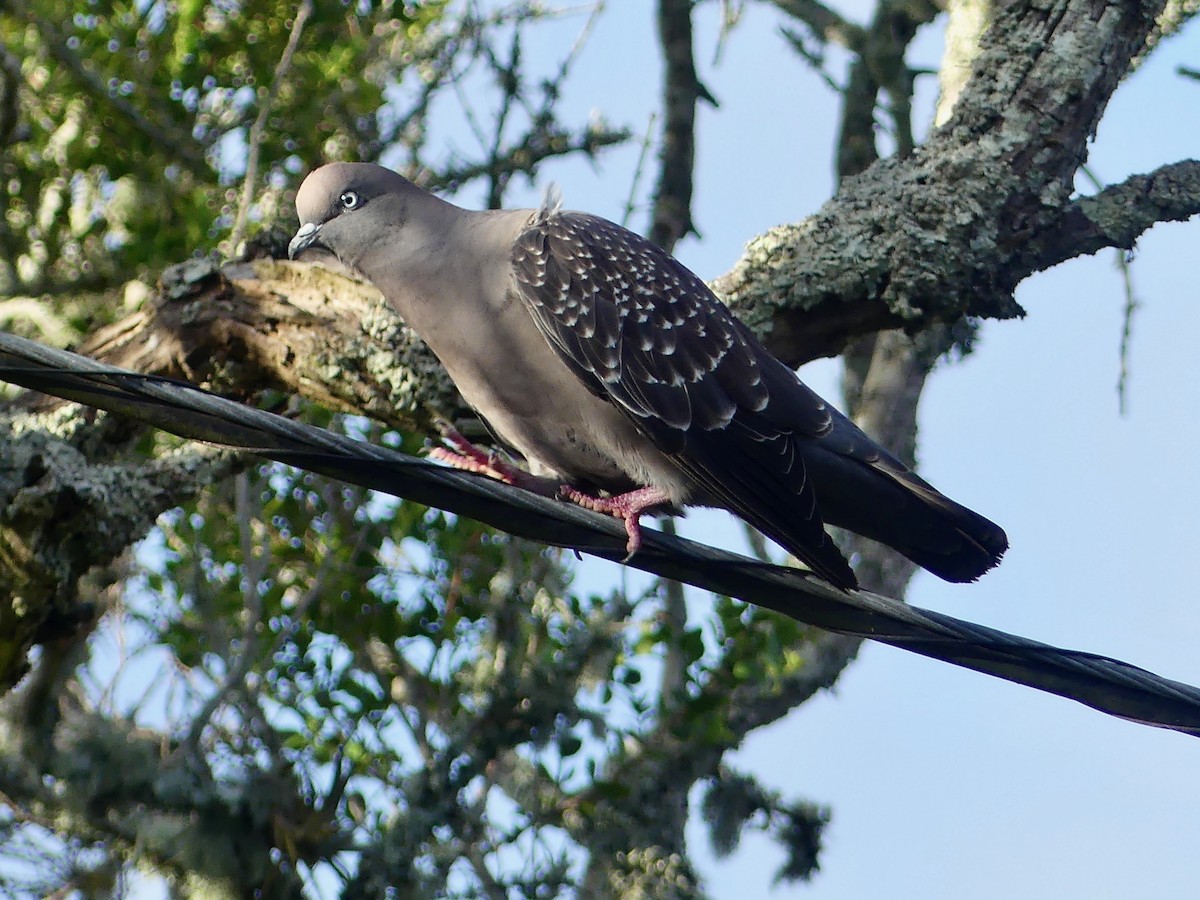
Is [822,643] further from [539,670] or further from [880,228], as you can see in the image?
[880,228]

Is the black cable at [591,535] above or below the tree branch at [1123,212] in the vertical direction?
below

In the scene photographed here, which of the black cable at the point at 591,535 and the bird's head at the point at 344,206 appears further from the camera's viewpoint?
the bird's head at the point at 344,206

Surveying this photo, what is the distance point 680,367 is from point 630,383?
13 cm

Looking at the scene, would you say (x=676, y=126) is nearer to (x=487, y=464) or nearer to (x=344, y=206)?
(x=344, y=206)

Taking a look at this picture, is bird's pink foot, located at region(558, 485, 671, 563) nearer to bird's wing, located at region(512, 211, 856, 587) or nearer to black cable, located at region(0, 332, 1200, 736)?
bird's wing, located at region(512, 211, 856, 587)

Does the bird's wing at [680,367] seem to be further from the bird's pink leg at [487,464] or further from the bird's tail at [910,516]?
the bird's pink leg at [487,464]

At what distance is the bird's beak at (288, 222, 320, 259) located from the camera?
11.4 ft

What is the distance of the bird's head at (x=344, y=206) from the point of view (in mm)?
3461

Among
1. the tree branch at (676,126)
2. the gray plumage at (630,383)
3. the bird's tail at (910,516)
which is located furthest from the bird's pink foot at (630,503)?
the tree branch at (676,126)

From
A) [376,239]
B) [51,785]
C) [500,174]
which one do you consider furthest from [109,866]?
[500,174]

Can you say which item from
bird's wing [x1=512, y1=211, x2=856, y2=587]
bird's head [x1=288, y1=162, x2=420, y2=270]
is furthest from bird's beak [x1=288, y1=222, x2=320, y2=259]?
bird's wing [x1=512, y1=211, x2=856, y2=587]

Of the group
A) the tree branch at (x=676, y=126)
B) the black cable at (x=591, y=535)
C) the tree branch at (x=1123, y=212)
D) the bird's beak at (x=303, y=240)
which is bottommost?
the black cable at (x=591, y=535)

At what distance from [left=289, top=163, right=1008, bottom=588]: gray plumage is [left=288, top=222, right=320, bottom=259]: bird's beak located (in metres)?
0.13

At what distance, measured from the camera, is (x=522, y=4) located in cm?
565
